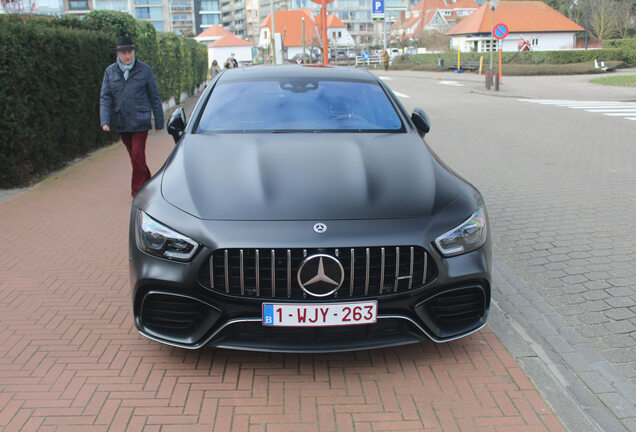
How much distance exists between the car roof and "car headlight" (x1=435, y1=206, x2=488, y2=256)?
2107 millimetres

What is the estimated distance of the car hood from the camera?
3225mm

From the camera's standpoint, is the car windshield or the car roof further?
the car roof

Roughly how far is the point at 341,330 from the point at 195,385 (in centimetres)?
82

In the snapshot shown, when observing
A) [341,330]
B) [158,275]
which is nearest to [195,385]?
[158,275]

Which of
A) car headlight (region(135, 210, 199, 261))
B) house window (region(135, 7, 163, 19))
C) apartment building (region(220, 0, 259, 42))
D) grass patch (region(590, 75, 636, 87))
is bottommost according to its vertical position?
car headlight (region(135, 210, 199, 261))

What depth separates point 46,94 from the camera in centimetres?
848

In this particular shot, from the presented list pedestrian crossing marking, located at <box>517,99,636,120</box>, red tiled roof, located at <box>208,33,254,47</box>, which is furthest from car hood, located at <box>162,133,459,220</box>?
red tiled roof, located at <box>208,33,254,47</box>

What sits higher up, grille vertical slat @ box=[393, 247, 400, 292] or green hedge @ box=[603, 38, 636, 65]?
green hedge @ box=[603, 38, 636, 65]

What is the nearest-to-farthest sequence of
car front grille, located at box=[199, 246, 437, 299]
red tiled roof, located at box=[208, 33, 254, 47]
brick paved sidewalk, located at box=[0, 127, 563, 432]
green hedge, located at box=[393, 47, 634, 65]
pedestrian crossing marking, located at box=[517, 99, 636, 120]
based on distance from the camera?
brick paved sidewalk, located at box=[0, 127, 563, 432]
car front grille, located at box=[199, 246, 437, 299]
pedestrian crossing marking, located at box=[517, 99, 636, 120]
green hedge, located at box=[393, 47, 634, 65]
red tiled roof, located at box=[208, 33, 254, 47]

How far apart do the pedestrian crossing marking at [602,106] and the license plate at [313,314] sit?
14.8 metres

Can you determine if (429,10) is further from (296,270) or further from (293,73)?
(296,270)

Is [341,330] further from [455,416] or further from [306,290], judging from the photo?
[455,416]

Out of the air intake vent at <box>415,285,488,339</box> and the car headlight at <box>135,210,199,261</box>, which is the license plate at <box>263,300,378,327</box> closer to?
the air intake vent at <box>415,285,488,339</box>

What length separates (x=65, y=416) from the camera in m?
2.96
